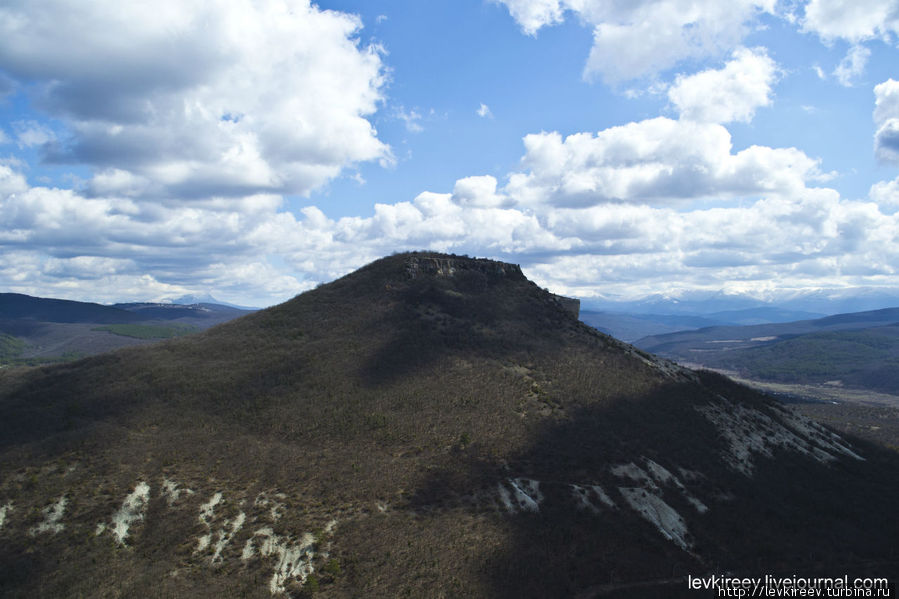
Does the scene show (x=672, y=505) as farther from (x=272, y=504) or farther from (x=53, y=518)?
(x=53, y=518)

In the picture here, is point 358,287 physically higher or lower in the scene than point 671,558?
higher

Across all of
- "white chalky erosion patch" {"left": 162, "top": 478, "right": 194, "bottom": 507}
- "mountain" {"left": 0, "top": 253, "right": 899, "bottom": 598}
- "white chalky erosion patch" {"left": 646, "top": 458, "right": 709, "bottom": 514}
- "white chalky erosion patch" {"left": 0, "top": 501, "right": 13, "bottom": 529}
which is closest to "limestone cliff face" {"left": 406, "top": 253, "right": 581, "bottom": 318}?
"mountain" {"left": 0, "top": 253, "right": 899, "bottom": 598}

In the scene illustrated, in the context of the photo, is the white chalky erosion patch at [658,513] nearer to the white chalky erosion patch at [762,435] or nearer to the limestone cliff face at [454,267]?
the white chalky erosion patch at [762,435]

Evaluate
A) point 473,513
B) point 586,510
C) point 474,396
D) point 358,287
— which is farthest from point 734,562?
point 358,287

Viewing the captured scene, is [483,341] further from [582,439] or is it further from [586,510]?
[586,510]

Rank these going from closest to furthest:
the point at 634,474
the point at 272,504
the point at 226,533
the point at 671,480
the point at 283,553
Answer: the point at 283,553 → the point at 226,533 → the point at 272,504 → the point at 634,474 → the point at 671,480

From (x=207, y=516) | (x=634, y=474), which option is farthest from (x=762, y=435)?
(x=207, y=516)

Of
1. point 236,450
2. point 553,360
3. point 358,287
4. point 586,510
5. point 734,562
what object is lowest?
point 734,562

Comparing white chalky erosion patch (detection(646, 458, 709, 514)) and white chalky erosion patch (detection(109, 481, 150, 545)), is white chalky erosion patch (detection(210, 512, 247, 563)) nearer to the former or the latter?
white chalky erosion patch (detection(109, 481, 150, 545))
